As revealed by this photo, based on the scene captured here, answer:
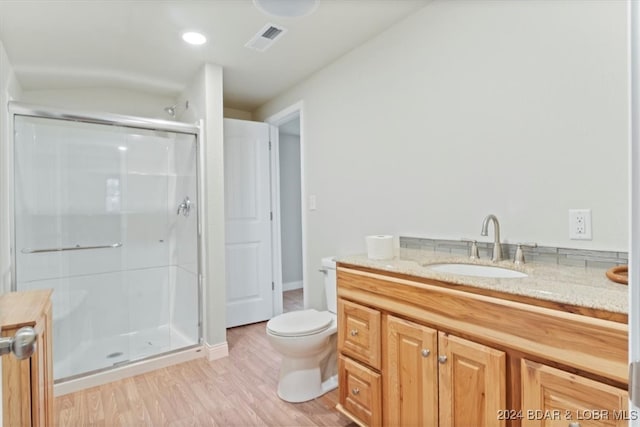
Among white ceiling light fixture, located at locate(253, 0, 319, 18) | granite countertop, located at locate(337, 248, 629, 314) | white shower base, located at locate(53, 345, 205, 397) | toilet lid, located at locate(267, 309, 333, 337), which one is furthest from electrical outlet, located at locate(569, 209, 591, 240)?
white shower base, located at locate(53, 345, 205, 397)

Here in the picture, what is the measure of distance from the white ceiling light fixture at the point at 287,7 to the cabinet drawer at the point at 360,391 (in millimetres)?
1905

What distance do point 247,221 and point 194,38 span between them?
1.65 metres

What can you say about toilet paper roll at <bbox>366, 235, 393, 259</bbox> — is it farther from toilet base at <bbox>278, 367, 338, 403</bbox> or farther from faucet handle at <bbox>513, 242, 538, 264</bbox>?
toilet base at <bbox>278, 367, 338, 403</bbox>

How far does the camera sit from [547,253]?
142 centimetres

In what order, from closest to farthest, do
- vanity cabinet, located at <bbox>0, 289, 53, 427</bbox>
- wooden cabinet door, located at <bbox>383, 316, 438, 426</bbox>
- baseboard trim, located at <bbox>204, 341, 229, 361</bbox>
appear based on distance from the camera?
vanity cabinet, located at <bbox>0, 289, 53, 427</bbox> < wooden cabinet door, located at <bbox>383, 316, 438, 426</bbox> < baseboard trim, located at <bbox>204, 341, 229, 361</bbox>

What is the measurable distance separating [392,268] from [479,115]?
906 millimetres

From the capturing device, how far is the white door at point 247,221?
319cm

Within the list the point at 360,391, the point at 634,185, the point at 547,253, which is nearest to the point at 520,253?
the point at 547,253

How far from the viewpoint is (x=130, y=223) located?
9.50ft

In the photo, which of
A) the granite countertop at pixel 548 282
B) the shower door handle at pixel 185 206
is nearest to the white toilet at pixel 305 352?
the granite countertop at pixel 548 282

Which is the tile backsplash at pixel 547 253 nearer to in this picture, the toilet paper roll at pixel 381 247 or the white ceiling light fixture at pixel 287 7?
the toilet paper roll at pixel 381 247

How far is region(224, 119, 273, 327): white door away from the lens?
319 centimetres

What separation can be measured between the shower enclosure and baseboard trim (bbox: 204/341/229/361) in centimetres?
15

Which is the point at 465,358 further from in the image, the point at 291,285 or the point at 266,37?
the point at 291,285
